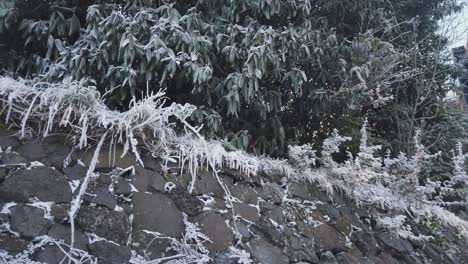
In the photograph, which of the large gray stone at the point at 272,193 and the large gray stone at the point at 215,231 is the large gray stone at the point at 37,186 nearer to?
the large gray stone at the point at 215,231

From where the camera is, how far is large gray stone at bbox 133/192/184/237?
257 centimetres

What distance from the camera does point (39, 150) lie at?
247 centimetres

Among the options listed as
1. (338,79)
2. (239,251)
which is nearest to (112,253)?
(239,251)

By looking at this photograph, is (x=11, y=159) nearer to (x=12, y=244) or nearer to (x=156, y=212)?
(x=12, y=244)

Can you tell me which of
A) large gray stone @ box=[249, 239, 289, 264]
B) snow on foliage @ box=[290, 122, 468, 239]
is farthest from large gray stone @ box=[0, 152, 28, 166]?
snow on foliage @ box=[290, 122, 468, 239]

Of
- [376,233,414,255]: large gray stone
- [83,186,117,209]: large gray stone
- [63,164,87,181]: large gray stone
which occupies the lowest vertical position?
[376,233,414,255]: large gray stone

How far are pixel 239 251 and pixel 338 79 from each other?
2.41 meters

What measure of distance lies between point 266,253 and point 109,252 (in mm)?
1147

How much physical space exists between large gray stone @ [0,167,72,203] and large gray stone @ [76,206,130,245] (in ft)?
0.45

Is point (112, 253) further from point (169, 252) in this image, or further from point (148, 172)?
point (148, 172)

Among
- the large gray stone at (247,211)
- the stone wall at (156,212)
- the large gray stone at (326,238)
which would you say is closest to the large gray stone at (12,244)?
the stone wall at (156,212)

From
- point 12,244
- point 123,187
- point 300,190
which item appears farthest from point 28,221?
point 300,190

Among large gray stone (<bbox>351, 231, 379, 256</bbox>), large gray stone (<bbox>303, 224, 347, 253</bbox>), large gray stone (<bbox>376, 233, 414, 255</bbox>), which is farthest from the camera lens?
large gray stone (<bbox>376, 233, 414, 255</bbox>)

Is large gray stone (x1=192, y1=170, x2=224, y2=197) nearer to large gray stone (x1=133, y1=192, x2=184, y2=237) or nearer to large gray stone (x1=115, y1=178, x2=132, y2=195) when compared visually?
large gray stone (x1=133, y1=192, x2=184, y2=237)
